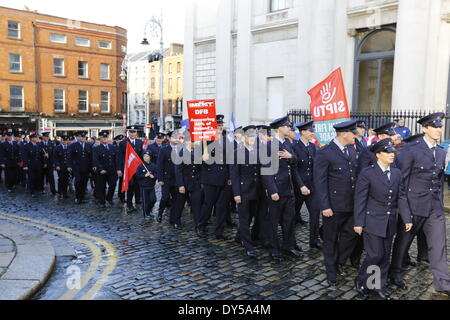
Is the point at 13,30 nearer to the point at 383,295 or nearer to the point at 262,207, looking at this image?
the point at 262,207

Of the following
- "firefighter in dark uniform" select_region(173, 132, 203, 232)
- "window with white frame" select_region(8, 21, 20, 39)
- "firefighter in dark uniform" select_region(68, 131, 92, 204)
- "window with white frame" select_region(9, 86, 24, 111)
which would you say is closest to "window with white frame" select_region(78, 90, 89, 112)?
"window with white frame" select_region(9, 86, 24, 111)

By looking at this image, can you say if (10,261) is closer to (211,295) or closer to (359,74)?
(211,295)

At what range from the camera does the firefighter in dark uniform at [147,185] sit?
30.8ft

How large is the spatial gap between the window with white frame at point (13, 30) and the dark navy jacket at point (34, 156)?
2640cm

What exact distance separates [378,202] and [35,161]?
11.8 metres

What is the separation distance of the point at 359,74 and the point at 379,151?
13713 millimetres

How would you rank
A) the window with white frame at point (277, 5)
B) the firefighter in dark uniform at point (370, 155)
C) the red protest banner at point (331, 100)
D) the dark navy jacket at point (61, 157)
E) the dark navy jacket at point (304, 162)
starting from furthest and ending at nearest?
the window with white frame at point (277, 5) → the dark navy jacket at point (61, 157) → the red protest banner at point (331, 100) → the dark navy jacket at point (304, 162) → the firefighter in dark uniform at point (370, 155)

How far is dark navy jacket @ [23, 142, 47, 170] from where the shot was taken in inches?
527

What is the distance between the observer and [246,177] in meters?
6.72

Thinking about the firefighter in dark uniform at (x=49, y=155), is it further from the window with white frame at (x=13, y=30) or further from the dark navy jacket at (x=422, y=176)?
the window with white frame at (x=13, y=30)

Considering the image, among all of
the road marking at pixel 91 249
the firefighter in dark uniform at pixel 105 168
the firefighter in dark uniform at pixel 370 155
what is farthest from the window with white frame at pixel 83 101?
the firefighter in dark uniform at pixel 370 155

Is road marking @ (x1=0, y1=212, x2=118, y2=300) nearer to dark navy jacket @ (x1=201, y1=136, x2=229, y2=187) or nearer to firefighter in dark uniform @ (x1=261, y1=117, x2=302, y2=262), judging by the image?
dark navy jacket @ (x1=201, y1=136, x2=229, y2=187)

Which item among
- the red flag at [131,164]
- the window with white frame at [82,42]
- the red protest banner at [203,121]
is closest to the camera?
the red protest banner at [203,121]

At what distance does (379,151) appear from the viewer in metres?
4.82
